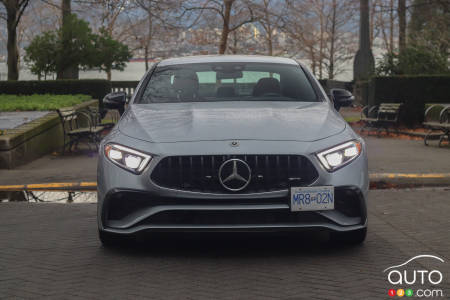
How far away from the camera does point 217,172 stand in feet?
18.0

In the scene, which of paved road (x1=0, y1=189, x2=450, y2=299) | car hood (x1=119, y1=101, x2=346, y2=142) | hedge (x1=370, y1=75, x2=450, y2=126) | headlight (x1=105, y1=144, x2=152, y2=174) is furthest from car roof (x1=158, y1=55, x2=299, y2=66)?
hedge (x1=370, y1=75, x2=450, y2=126)

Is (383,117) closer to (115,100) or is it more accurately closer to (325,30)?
(115,100)

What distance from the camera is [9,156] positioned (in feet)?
39.8

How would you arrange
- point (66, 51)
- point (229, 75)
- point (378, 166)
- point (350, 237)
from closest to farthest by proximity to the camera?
1. point (350, 237)
2. point (229, 75)
3. point (378, 166)
4. point (66, 51)

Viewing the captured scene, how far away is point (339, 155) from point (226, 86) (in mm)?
1828

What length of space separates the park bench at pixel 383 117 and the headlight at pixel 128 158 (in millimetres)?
15823

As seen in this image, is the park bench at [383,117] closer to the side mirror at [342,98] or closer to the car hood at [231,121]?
the side mirror at [342,98]

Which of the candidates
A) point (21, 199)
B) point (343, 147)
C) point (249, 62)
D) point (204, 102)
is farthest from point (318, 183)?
point (21, 199)

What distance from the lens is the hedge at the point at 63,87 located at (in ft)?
79.6

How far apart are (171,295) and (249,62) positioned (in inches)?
131

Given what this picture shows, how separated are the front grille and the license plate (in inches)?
3.2

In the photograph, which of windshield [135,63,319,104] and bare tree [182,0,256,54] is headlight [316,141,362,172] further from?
bare tree [182,0,256,54]

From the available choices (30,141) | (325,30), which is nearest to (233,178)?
(30,141)

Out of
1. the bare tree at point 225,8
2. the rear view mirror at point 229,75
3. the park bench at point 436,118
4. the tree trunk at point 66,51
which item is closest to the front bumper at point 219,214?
the rear view mirror at point 229,75
